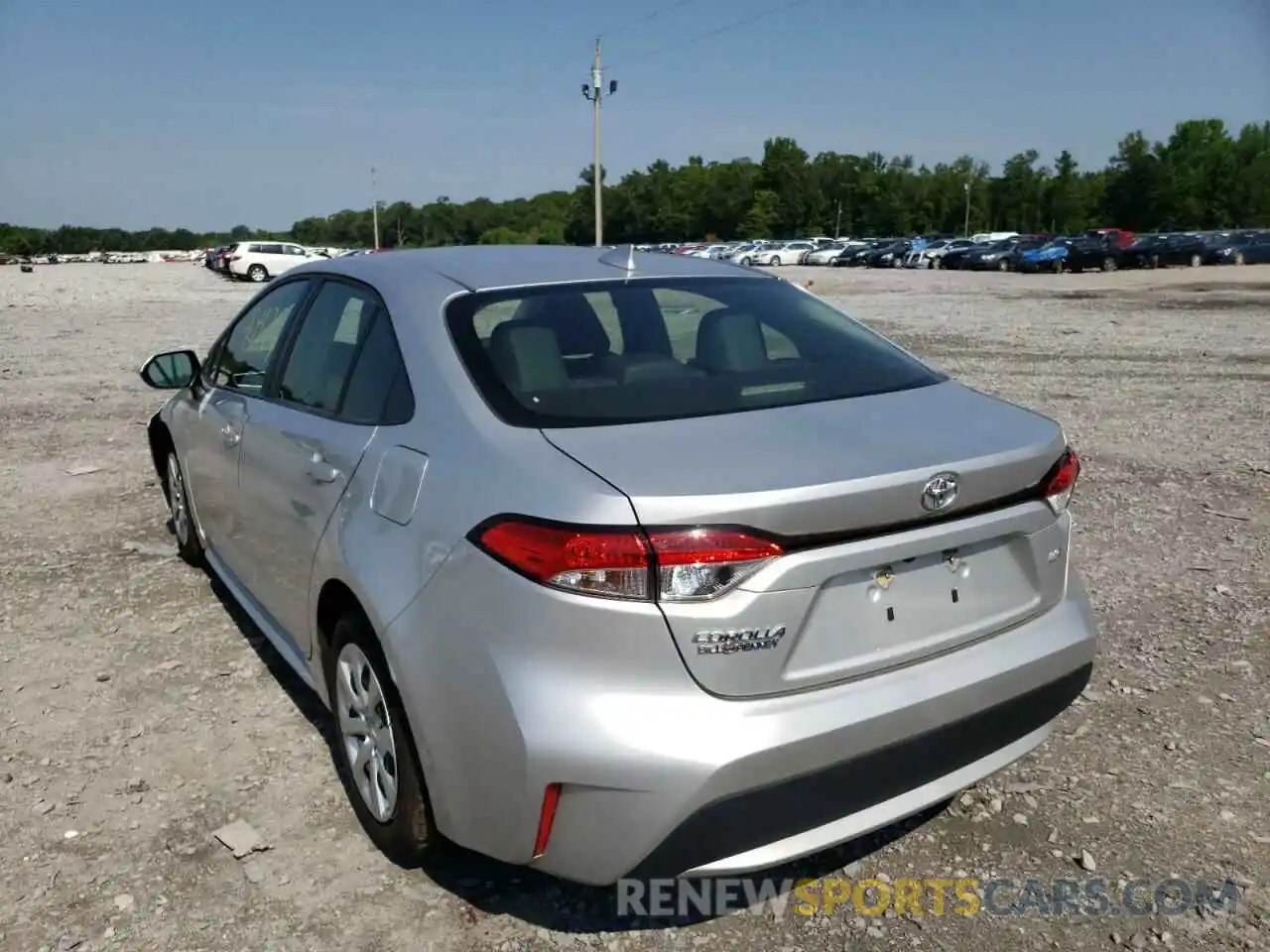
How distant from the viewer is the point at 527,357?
2738mm

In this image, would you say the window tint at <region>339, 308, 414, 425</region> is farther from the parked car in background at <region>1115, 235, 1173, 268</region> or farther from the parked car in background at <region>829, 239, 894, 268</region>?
the parked car in background at <region>829, 239, 894, 268</region>

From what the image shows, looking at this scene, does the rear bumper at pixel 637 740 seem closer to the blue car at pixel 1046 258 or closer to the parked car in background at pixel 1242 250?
the blue car at pixel 1046 258

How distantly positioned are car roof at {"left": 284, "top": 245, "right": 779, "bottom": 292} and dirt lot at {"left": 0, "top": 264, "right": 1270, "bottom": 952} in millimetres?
1609

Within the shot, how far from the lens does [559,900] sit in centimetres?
270

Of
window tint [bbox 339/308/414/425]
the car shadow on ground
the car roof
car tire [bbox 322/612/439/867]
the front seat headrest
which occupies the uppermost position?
the car roof

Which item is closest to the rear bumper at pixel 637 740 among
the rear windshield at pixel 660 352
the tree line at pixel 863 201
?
the rear windshield at pixel 660 352

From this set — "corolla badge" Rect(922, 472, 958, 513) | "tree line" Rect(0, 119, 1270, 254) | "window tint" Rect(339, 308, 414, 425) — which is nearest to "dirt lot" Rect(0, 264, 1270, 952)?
"corolla badge" Rect(922, 472, 958, 513)

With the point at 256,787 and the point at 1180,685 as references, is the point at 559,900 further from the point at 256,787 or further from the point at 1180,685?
the point at 1180,685

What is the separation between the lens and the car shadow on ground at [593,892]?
2631mm

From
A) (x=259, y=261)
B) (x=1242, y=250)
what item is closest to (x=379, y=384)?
(x=259, y=261)

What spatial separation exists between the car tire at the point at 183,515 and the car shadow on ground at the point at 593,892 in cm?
275

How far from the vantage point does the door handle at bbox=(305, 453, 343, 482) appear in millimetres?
2908

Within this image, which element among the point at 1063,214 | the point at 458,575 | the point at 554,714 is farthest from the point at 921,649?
the point at 1063,214

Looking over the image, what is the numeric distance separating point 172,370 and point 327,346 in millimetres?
1528
